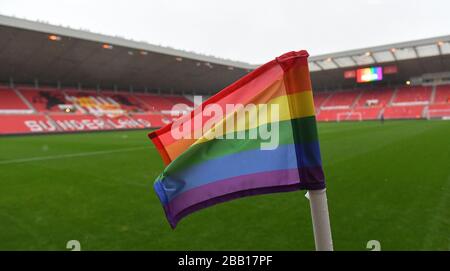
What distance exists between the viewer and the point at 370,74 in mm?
43750

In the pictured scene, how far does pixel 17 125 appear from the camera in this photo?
31.9 metres

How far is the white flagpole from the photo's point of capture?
167 centimetres

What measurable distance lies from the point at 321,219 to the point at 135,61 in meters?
37.8

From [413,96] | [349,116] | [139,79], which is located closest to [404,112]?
[413,96]

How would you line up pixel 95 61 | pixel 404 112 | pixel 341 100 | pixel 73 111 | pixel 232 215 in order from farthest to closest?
pixel 341 100 → pixel 404 112 → pixel 73 111 → pixel 95 61 → pixel 232 215

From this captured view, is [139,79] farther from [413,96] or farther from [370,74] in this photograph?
[413,96]

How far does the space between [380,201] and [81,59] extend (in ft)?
114

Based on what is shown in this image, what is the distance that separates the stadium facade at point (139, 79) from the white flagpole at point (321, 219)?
25945mm

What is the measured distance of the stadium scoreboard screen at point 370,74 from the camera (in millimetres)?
43209

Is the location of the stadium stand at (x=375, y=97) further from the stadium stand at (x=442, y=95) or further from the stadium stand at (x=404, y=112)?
the stadium stand at (x=442, y=95)

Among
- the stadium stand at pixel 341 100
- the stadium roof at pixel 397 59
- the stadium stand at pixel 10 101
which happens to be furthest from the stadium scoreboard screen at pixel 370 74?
the stadium stand at pixel 10 101

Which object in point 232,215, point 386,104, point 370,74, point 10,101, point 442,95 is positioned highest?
point 370,74
